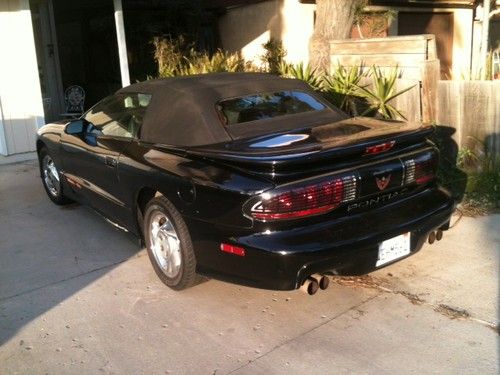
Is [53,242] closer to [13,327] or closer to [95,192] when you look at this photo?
[95,192]

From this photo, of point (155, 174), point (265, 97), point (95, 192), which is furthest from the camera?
point (95, 192)

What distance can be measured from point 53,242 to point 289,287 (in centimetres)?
284

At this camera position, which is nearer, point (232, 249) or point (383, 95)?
point (232, 249)

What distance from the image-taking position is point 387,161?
3.57 meters

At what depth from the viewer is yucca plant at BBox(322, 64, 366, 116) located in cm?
689

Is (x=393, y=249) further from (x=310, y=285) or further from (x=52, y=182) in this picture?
(x=52, y=182)

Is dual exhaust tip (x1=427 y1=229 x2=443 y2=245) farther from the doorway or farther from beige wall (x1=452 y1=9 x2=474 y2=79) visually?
beige wall (x1=452 y1=9 x2=474 y2=79)

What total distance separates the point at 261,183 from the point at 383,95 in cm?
387

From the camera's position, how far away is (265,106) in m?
4.38

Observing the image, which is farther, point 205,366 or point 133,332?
point 133,332

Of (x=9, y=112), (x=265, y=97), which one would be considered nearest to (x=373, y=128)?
(x=265, y=97)

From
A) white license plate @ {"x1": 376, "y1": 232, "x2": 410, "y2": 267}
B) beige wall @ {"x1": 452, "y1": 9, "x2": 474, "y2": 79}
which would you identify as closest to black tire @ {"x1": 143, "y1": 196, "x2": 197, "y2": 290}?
white license plate @ {"x1": 376, "y1": 232, "x2": 410, "y2": 267}

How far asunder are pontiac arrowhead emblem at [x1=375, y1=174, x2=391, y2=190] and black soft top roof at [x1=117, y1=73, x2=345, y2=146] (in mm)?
946

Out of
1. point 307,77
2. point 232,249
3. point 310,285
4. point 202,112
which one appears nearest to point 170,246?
point 232,249
